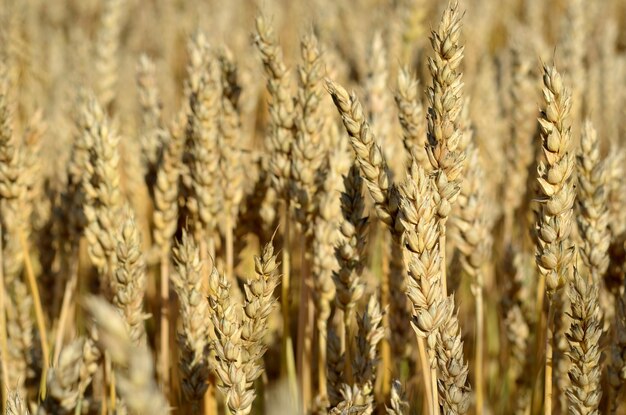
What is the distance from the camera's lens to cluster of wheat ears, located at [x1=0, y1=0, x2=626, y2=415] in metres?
0.81

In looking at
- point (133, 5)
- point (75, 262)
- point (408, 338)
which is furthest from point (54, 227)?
point (133, 5)

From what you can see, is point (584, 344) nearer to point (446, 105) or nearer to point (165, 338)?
point (446, 105)

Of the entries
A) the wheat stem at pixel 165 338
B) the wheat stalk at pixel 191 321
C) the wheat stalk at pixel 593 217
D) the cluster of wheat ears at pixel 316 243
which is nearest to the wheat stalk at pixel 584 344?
the cluster of wheat ears at pixel 316 243

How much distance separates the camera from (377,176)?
87cm

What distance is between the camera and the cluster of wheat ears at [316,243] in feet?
2.67

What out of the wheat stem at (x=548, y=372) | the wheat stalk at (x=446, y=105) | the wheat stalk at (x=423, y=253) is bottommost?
the wheat stem at (x=548, y=372)

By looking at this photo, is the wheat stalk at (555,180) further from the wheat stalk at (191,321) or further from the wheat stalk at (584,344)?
the wheat stalk at (191,321)

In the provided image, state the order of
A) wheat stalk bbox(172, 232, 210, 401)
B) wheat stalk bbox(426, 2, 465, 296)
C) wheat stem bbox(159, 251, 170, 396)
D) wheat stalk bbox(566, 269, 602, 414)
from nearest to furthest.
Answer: wheat stalk bbox(426, 2, 465, 296) < wheat stalk bbox(566, 269, 602, 414) < wheat stalk bbox(172, 232, 210, 401) < wheat stem bbox(159, 251, 170, 396)

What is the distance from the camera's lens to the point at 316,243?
45.5 inches

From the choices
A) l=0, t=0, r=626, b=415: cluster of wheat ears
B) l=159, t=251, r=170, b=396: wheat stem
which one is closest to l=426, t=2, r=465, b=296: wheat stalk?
l=0, t=0, r=626, b=415: cluster of wheat ears

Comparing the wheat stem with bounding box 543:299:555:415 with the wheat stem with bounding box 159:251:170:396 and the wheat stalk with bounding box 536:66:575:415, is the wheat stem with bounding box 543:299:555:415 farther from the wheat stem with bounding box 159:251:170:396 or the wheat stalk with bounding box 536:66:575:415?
the wheat stem with bounding box 159:251:170:396

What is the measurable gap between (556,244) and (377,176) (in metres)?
0.23

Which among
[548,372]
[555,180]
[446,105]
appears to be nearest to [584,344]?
[548,372]

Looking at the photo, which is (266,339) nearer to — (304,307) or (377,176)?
(304,307)
